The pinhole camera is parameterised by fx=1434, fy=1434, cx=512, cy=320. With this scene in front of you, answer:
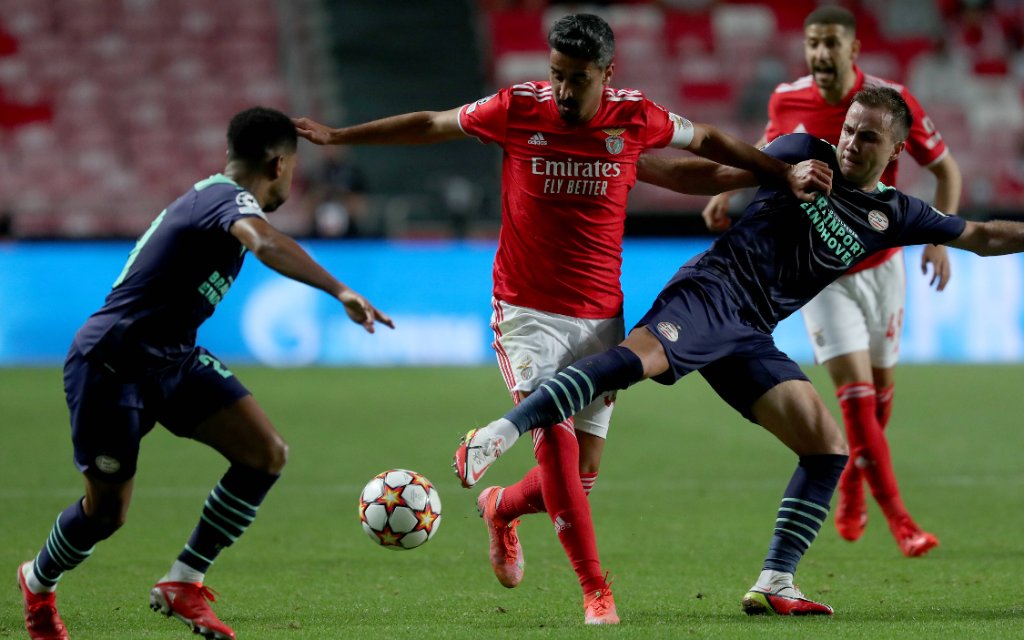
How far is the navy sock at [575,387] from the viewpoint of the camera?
4.90 meters

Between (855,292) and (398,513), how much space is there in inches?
125

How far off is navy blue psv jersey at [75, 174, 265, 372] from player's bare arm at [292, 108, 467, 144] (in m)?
0.68

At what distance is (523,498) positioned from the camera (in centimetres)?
570

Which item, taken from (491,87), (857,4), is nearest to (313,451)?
(491,87)

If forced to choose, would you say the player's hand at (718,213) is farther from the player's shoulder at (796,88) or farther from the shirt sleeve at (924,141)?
the shirt sleeve at (924,141)

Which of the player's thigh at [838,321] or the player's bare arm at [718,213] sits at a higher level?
the player's bare arm at [718,213]

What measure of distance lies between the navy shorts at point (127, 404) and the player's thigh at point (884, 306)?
364 cm

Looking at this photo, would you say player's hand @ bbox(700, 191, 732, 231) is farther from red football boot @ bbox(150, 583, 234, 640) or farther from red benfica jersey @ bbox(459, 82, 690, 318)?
red football boot @ bbox(150, 583, 234, 640)

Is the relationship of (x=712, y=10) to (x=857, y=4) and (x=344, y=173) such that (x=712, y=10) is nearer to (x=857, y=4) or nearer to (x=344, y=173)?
(x=857, y=4)

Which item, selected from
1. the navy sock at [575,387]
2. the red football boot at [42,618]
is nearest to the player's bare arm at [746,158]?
the navy sock at [575,387]

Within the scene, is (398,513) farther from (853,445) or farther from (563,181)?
(853,445)

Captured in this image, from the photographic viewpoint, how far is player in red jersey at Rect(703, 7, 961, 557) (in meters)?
6.97

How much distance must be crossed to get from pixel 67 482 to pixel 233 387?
4.25 m

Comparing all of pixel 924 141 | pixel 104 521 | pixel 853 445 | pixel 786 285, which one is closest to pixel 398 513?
pixel 104 521
